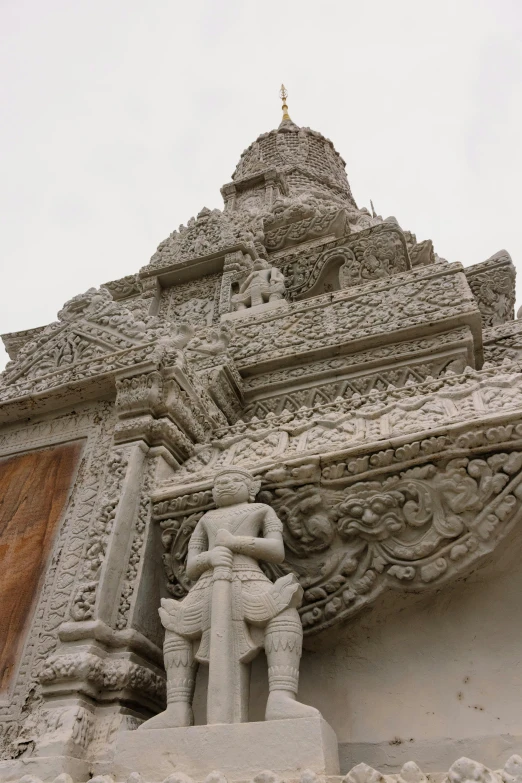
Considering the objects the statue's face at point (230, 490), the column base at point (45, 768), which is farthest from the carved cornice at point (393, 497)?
the column base at point (45, 768)

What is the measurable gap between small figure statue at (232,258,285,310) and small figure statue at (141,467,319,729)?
5570 mm

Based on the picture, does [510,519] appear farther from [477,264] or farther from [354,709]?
[477,264]

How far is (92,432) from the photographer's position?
5.41m

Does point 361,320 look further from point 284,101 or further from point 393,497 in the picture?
point 284,101

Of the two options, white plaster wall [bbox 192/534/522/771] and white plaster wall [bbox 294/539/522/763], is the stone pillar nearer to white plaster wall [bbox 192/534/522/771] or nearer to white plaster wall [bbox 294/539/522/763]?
white plaster wall [bbox 192/534/522/771]

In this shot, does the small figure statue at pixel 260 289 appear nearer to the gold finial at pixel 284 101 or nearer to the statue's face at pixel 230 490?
the statue's face at pixel 230 490

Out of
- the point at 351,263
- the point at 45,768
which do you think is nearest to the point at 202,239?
the point at 351,263

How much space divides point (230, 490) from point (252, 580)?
69 centimetres

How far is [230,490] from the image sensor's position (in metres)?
4.13

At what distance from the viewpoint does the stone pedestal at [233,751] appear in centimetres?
290

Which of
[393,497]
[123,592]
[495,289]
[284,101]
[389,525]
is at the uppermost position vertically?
[284,101]

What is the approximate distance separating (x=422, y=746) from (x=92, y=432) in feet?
11.4

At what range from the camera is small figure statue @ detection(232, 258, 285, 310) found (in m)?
9.14

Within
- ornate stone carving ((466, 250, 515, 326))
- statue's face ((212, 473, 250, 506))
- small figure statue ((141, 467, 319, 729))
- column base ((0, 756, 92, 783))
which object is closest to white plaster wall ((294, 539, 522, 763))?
small figure statue ((141, 467, 319, 729))
